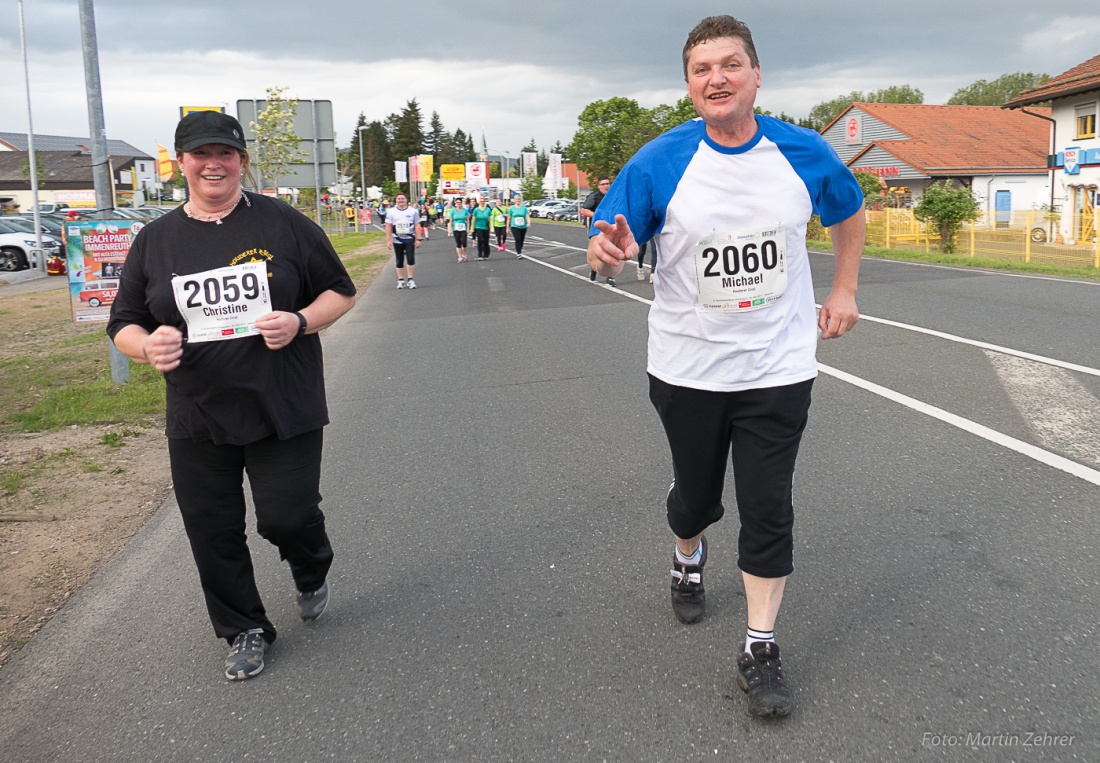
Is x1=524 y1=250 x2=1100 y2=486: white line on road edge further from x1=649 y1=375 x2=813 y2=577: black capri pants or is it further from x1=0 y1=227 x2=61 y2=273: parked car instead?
x1=0 y1=227 x2=61 y2=273: parked car

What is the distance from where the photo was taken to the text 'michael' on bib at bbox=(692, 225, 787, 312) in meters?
3.19

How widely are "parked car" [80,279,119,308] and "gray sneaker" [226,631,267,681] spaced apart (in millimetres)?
7422

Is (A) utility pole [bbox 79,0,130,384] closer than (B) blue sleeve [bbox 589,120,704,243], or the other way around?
(B) blue sleeve [bbox 589,120,704,243]

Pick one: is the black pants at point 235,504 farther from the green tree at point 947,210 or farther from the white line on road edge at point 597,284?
the green tree at point 947,210

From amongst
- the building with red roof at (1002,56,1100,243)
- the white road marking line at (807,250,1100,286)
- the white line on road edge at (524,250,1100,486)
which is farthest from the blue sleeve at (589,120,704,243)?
the building with red roof at (1002,56,1100,243)

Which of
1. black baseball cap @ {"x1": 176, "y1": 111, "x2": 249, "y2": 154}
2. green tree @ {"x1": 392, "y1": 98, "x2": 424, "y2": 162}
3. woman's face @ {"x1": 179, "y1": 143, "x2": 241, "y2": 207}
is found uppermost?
green tree @ {"x1": 392, "y1": 98, "x2": 424, "y2": 162}

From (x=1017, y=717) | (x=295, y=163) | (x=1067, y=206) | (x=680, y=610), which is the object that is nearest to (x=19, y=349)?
(x=680, y=610)

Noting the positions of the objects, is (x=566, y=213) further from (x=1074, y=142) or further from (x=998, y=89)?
(x=998, y=89)

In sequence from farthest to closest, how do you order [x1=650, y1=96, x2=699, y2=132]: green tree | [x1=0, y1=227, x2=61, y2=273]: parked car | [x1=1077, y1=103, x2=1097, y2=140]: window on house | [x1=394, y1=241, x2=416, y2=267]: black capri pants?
[x1=650, y1=96, x2=699, y2=132]: green tree → [x1=1077, y1=103, x2=1097, y2=140]: window on house → [x1=0, y1=227, x2=61, y2=273]: parked car → [x1=394, y1=241, x2=416, y2=267]: black capri pants

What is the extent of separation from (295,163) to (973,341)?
25.8 meters

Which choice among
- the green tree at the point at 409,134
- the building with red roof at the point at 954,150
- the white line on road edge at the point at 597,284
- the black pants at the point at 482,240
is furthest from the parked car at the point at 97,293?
the green tree at the point at 409,134

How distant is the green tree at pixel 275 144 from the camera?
110ft

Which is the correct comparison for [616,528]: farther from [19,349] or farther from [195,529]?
[19,349]

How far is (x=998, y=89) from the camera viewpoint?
11194 centimetres
